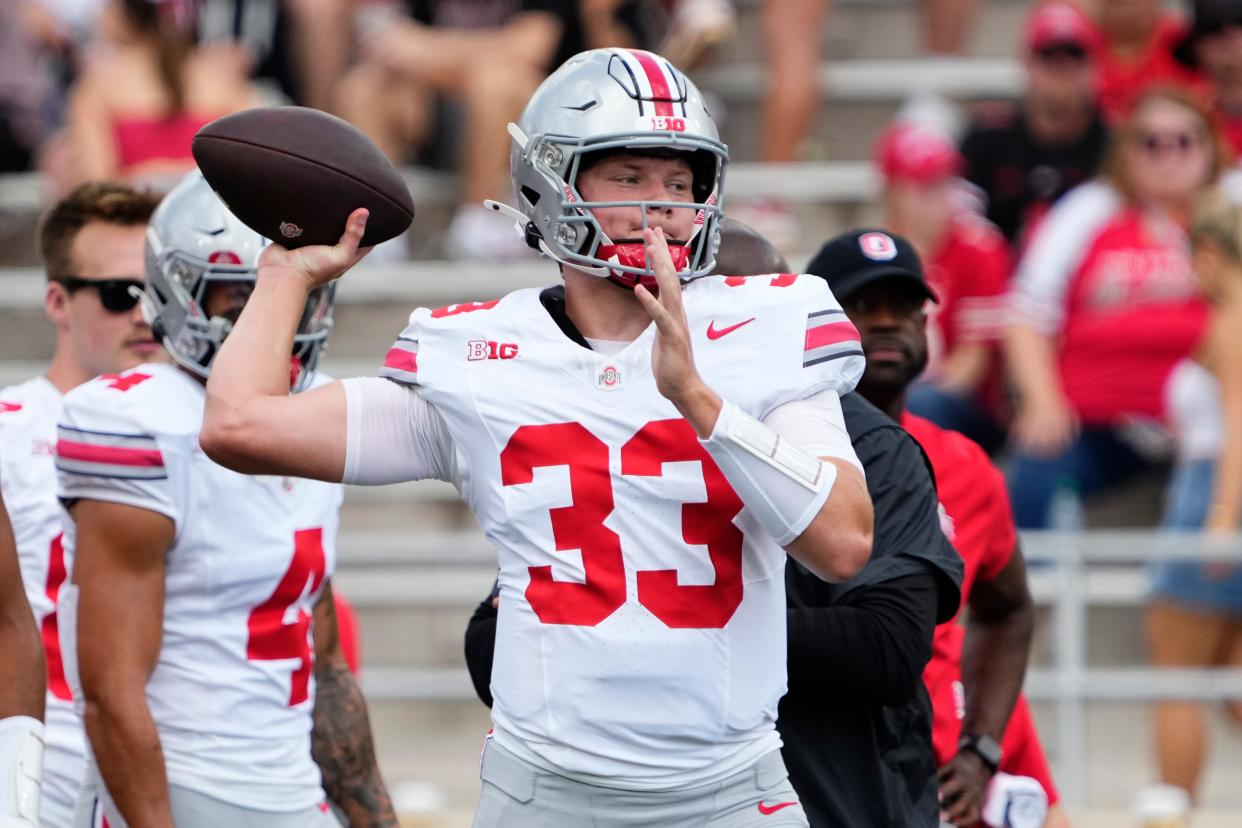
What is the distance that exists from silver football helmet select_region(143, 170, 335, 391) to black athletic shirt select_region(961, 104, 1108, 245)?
4.30 metres

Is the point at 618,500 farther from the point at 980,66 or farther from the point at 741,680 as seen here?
the point at 980,66

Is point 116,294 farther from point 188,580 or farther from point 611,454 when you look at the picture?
point 611,454

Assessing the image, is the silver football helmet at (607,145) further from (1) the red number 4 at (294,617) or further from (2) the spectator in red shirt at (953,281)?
(2) the spectator in red shirt at (953,281)

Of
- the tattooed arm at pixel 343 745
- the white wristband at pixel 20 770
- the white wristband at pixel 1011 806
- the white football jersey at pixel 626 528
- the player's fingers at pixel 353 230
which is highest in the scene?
the player's fingers at pixel 353 230

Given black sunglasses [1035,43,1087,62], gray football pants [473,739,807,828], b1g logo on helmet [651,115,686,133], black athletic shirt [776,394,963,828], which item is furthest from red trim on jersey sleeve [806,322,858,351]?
black sunglasses [1035,43,1087,62]

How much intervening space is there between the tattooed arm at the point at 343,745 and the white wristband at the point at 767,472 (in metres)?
1.45

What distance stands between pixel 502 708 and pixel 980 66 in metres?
6.54

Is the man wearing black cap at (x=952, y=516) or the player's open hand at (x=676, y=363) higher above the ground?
the player's open hand at (x=676, y=363)

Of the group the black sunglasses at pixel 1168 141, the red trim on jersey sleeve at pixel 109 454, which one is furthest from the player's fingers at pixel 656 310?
the black sunglasses at pixel 1168 141

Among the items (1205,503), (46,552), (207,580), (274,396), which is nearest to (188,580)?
(207,580)

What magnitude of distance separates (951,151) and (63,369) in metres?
4.12

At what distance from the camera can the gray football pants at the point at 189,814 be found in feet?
11.3

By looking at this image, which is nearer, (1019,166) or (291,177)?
(291,177)

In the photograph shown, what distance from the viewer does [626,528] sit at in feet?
9.14
